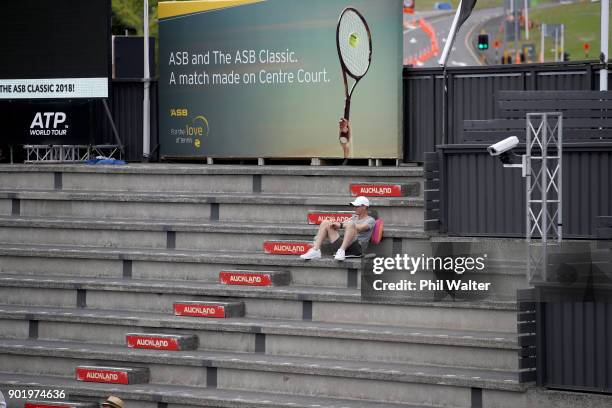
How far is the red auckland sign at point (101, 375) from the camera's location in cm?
1802

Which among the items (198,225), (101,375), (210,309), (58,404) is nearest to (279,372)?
(210,309)

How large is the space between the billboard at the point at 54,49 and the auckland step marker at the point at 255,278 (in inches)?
209

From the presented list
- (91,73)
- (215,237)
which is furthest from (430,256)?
(91,73)

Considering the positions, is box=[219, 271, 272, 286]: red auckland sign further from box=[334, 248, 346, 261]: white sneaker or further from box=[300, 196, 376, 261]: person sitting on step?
box=[334, 248, 346, 261]: white sneaker

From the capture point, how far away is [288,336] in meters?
17.7

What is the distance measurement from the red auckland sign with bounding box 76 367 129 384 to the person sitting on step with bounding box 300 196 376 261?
305cm

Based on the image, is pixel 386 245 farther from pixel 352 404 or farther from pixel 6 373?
pixel 6 373

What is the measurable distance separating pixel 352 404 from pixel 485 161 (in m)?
3.74

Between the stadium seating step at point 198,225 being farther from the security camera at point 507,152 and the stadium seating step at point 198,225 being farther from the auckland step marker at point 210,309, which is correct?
the security camera at point 507,152

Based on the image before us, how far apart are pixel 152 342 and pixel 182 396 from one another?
4.31 feet

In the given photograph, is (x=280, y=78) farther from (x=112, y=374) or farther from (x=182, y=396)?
(x=182, y=396)

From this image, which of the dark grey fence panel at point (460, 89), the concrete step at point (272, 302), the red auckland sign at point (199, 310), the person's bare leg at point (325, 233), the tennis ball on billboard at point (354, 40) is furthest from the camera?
the tennis ball on billboard at point (354, 40)

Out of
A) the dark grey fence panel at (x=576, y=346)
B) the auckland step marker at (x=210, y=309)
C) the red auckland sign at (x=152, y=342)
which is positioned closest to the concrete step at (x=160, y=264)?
the auckland step marker at (x=210, y=309)

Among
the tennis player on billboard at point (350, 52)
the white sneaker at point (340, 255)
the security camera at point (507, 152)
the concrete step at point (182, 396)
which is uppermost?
the tennis player on billboard at point (350, 52)
